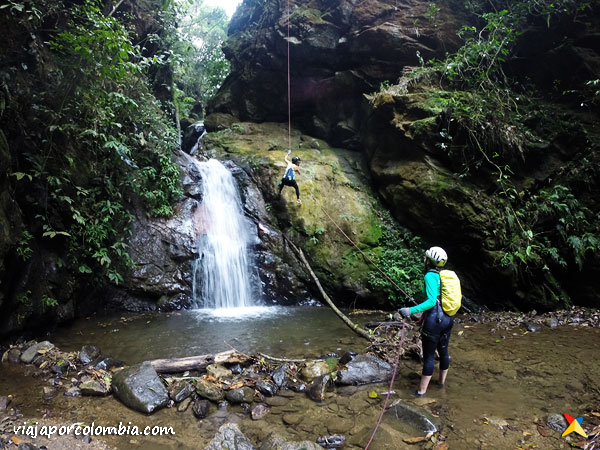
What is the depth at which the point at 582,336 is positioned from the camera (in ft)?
19.1

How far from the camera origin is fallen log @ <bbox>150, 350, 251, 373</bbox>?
4512 mm

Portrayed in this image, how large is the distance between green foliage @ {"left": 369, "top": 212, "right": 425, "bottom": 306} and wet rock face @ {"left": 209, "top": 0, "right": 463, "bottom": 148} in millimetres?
5307

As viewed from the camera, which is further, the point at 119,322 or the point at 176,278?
the point at 176,278

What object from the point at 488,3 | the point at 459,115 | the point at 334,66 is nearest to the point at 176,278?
the point at 459,115

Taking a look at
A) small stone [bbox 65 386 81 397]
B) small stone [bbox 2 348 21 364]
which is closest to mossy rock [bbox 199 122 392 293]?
small stone [bbox 65 386 81 397]

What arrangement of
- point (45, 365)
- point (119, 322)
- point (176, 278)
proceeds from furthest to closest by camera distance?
point (176, 278) → point (119, 322) → point (45, 365)

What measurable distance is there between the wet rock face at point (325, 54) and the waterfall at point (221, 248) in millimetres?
6051

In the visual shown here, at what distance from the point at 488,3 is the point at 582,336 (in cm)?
1139

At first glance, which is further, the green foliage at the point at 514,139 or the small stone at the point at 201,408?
the green foliage at the point at 514,139

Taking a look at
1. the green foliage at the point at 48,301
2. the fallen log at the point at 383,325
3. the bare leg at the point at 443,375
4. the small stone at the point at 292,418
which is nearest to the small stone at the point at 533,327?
the fallen log at the point at 383,325

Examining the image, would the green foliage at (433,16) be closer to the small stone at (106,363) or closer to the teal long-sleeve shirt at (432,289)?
the teal long-sleeve shirt at (432,289)

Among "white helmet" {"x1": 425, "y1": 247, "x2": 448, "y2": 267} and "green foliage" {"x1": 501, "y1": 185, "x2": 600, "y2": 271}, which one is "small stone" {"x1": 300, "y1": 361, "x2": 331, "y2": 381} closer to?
"white helmet" {"x1": 425, "y1": 247, "x2": 448, "y2": 267}

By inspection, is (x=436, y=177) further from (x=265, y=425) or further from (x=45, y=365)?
(x=45, y=365)

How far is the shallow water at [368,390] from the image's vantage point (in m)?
3.27
